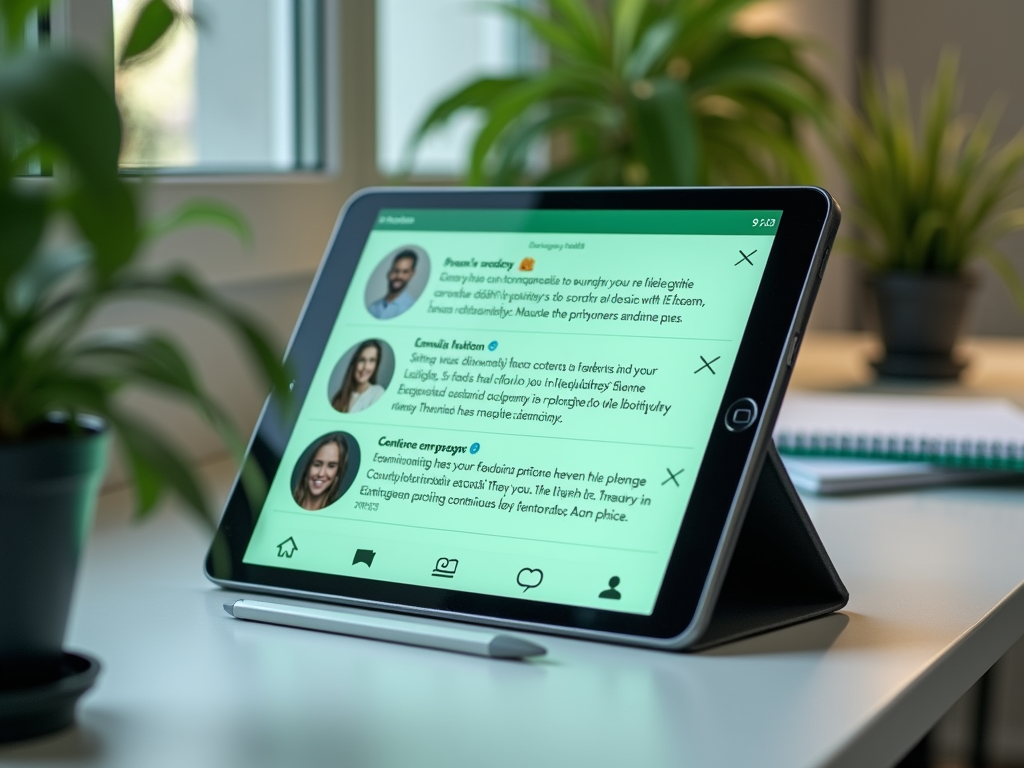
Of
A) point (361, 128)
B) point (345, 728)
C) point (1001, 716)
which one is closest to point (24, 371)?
point (345, 728)

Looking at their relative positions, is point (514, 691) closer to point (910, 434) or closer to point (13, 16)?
point (13, 16)

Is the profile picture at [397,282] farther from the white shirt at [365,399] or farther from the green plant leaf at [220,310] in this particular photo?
the green plant leaf at [220,310]

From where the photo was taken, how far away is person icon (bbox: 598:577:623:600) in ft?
1.76

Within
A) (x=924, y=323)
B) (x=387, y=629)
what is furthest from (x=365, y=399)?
(x=924, y=323)

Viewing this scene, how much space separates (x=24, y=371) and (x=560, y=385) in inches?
10.4

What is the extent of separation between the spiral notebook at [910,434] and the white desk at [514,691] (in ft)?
0.92

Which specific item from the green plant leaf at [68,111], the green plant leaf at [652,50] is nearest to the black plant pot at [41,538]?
the green plant leaf at [68,111]

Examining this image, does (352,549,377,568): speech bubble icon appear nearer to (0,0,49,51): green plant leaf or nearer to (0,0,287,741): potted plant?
(0,0,287,741): potted plant

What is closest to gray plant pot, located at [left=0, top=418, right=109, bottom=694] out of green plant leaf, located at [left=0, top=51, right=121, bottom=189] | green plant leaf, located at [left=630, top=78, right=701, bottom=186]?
green plant leaf, located at [left=0, top=51, right=121, bottom=189]

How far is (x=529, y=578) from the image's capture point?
55 cm

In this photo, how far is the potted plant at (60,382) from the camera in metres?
0.34

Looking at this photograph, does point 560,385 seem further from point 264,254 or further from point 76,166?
point 264,254

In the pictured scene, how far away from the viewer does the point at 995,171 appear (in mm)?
1542

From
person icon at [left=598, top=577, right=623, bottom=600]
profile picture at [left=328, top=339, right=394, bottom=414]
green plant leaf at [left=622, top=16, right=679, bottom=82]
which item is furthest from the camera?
green plant leaf at [left=622, top=16, right=679, bottom=82]
